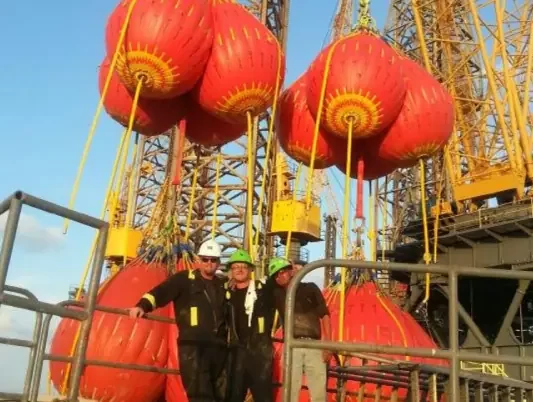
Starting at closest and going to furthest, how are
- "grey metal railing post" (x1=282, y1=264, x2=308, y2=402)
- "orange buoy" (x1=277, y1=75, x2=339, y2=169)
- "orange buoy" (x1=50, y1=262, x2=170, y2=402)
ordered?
1. "grey metal railing post" (x1=282, y1=264, x2=308, y2=402)
2. "orange buoy" (x1=50, y1=262, x2=170, y2=402)
3. "orange buoy" (x1=277, y1=75, x2=339, y2=169)

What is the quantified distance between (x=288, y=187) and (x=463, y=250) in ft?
36.0

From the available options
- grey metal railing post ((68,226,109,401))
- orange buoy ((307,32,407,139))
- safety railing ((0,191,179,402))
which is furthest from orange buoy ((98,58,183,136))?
grey metal railing post ((68,226,109,401))

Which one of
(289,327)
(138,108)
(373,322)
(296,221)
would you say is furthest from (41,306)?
(296,221)

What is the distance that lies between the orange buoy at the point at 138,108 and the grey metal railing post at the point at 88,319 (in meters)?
4.91

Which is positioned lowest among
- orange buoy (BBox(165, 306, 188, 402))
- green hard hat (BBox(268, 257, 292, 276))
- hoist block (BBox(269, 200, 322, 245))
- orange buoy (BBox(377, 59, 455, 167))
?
orange buoy (BBox(165, 306, 188, 402))

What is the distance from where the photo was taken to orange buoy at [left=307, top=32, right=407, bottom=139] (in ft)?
28.6

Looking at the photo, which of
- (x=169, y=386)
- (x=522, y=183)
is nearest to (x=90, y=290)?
(x=169, y=386)

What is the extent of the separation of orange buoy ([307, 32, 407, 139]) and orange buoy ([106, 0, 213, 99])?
1.76 meters

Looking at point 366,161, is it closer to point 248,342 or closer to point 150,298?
point 248,342

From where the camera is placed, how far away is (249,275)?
246 inches

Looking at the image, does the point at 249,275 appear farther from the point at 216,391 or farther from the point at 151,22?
the point at 151,22

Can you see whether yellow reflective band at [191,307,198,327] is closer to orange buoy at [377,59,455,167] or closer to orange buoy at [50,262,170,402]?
orange buoy at [50,262,170,402]

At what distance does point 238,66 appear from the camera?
26.7 ft

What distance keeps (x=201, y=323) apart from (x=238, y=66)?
11.6 feet
